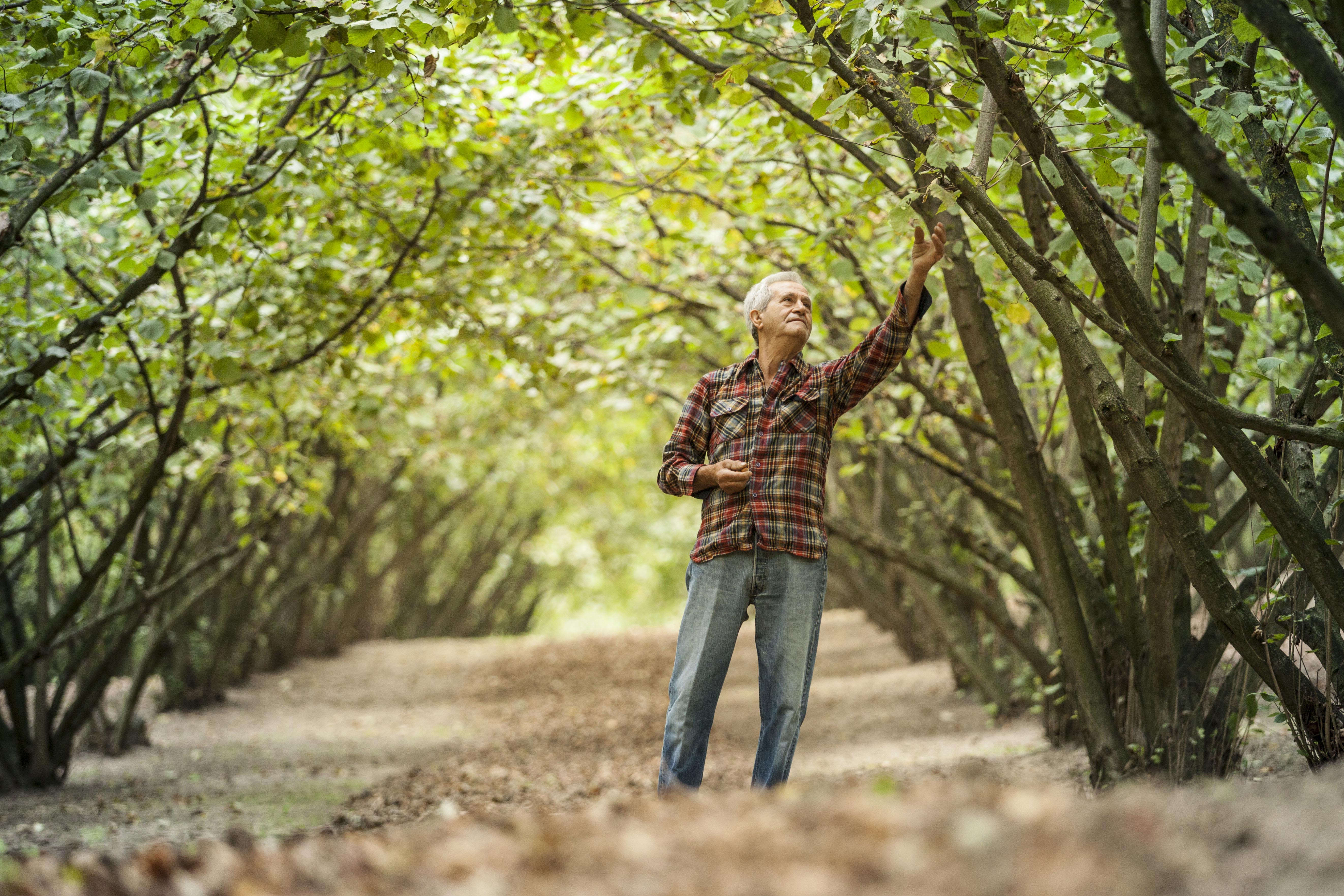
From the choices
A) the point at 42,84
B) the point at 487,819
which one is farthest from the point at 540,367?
the point at 487,819

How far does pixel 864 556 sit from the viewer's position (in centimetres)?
1366

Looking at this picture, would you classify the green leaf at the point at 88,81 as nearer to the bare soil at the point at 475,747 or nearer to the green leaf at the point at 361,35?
the green leaf at the point at 361,35

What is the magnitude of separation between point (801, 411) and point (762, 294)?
0.54 metres

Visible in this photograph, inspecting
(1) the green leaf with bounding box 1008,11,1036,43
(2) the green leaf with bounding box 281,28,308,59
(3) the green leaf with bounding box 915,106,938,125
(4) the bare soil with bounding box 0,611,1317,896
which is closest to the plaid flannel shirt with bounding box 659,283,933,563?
(3) the green leaf with bounding box 915,106,938,125

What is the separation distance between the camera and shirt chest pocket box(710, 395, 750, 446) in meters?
3.68

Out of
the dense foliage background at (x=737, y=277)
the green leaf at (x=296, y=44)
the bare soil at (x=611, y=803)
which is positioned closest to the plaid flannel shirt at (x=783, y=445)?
the dense foliage background at (x=737, y=277)

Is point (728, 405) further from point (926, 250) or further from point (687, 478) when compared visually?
point (926, 250)

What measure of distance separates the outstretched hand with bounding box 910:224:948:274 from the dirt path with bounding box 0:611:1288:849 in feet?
5.47

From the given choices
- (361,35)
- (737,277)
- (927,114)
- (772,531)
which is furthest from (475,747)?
(927,114)

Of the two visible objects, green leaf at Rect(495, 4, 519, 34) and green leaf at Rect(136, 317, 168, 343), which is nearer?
green leaf at Rect(495, 4, 519, 34)

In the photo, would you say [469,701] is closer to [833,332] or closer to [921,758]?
[921,758]

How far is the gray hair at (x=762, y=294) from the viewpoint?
384 centimetres

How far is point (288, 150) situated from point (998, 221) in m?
3.60

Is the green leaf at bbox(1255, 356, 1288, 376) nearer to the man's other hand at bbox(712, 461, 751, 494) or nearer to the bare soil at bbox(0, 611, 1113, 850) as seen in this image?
the man's other hand at bbox(712, 461, 751, 494)
